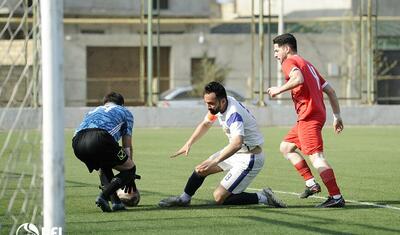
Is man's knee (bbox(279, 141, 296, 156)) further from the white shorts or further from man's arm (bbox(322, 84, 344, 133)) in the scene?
the white shorts

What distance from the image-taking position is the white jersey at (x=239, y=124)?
36.6 feet

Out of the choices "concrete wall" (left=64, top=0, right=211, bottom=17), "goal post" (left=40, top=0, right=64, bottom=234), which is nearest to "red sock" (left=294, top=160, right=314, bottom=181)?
"goal post" (left=40, top=0, right=64, bottom=234)

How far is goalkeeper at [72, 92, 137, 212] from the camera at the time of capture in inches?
432

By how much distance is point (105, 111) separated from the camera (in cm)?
1136

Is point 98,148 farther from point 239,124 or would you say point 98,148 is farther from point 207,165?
point 239,124

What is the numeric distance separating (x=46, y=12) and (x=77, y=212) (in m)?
4.49

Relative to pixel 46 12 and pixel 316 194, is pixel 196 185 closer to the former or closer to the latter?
pixel 316 194

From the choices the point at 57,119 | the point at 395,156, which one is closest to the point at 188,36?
the point at 395,156

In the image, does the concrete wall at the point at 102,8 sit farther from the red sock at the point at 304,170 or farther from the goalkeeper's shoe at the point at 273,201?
the goalkeeper's shoe at the point at 273,201

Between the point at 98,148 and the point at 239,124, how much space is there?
1.48 metres

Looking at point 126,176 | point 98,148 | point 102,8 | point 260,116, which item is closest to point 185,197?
point 126,176

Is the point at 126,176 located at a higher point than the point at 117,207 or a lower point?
higher

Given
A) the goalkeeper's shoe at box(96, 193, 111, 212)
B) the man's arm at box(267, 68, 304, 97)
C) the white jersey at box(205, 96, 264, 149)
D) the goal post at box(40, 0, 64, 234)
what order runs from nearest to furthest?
the goal post at box(40, 0, 64, 234) → the goalkeeper's shoe at box(96, 193, 111, 212) → the white jersey at box(205, 96, 264, 149) → the man's arm at box(267, 68, 304, 97)

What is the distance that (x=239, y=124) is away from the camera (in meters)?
11.1
